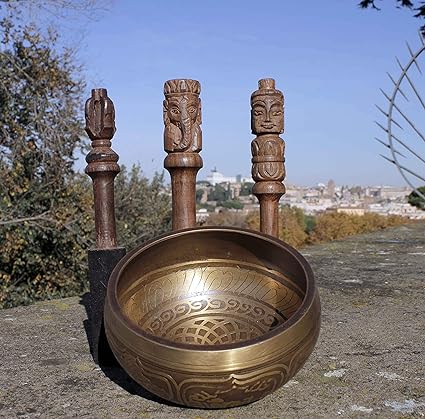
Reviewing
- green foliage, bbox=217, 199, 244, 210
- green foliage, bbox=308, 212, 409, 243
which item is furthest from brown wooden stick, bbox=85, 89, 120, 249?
green foliage, bbox=217, 199, 244, 210

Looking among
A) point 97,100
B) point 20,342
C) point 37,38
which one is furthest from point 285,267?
point 37,38

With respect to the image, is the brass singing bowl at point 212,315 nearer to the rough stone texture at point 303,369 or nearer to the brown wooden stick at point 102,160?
the rough stone texture at point 303,369

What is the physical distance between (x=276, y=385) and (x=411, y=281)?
2269 mm

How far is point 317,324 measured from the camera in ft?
5.22

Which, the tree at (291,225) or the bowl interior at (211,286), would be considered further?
the tree at (291,225)

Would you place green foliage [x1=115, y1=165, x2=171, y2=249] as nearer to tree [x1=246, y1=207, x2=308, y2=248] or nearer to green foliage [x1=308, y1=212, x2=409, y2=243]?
tree [x1=246, y1=207, x2=308, y2=248]

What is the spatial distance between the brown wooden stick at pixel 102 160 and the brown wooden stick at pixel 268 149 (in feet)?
1.79

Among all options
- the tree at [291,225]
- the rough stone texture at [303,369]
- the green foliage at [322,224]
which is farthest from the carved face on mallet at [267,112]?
the tree at [291,225]

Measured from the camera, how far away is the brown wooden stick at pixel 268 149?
2.18 meters

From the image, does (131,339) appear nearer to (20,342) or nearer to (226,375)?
(226,375)

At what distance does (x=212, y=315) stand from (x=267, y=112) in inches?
31.7

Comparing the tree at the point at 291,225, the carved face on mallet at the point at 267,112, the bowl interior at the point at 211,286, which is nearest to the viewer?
the bowl interior at the point at 211,286

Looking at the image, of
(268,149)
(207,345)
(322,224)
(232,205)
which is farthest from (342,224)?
(207,345)

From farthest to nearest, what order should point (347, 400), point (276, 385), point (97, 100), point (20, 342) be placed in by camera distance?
point (20, 342) → point (97, 100) → point (347, 400) → point (276, 385)
